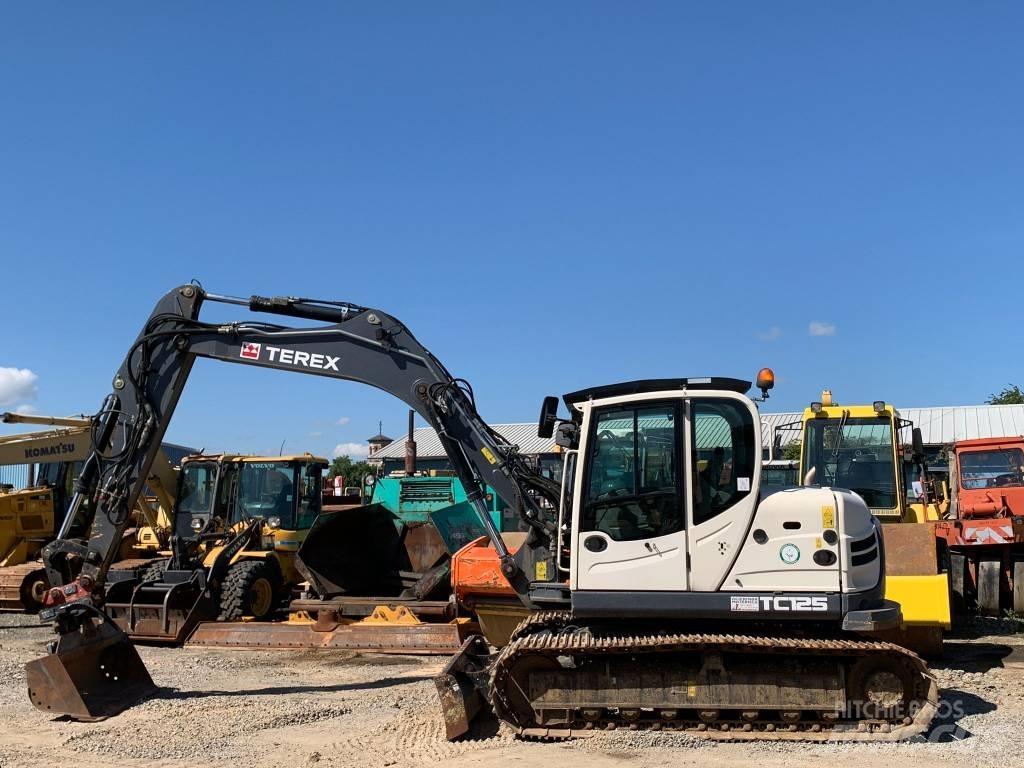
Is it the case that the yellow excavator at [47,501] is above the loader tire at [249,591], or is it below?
above

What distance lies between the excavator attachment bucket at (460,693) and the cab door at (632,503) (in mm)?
1143

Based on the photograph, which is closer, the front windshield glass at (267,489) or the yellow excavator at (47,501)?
the front windshield glass at (267,489)

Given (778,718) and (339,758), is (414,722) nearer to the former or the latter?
(339,758)

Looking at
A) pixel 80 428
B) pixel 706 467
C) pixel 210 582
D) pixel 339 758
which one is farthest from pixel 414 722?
pixel 80 428

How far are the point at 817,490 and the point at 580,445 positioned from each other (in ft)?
5.96

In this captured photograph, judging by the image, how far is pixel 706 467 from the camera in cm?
696

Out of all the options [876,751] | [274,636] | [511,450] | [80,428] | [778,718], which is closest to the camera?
[876,751]

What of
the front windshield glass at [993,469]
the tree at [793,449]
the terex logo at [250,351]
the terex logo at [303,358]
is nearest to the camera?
the terex logo at [303,358]

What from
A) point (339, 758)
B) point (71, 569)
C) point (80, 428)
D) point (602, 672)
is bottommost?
point (339, 758)

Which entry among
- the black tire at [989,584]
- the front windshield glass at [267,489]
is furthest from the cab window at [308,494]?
the black tire at [989,584]

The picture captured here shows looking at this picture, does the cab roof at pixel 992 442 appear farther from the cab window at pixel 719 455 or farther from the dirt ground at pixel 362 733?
the cab window at pixel 719 455

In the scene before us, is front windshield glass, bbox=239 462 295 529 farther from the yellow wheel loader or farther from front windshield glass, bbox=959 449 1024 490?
front windshield glass, bbox=959 449 1024 490

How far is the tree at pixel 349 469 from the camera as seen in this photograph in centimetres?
6043

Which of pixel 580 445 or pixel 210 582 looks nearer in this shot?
pixel 580 445
